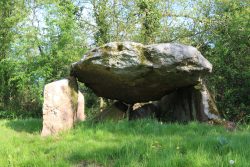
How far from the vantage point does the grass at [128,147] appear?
5992 millimetres

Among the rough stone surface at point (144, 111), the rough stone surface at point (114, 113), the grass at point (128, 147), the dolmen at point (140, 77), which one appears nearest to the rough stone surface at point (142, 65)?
the dolmen at point (140, 77)

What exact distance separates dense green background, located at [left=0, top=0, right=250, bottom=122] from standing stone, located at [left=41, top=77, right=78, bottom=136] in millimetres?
5856

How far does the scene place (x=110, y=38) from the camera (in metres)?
20.5

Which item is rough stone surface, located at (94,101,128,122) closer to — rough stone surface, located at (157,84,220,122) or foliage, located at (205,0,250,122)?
rough stone surface, located at (157,84,220,122)

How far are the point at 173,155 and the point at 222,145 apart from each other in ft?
3.20

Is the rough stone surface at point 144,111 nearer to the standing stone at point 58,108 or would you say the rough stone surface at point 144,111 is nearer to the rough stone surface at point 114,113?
the rough stone surface at point 114,113

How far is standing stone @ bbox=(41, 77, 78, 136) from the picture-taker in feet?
31.2

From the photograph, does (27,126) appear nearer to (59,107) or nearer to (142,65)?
(59,107)

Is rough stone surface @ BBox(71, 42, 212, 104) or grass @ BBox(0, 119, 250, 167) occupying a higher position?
rough stone surface @ BBox(71, 42, 212, 104)

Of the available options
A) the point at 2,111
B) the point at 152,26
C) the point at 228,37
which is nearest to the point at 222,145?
the point at 228,37

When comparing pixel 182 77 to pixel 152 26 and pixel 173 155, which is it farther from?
pixel 152 26

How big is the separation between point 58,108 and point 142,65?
240 cm

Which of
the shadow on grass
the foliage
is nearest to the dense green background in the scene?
the foliage

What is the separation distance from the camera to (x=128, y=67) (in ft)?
32.8
